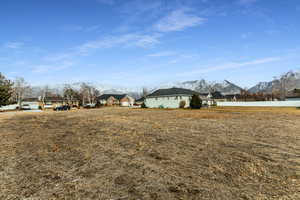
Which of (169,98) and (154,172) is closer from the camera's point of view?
(154,172)

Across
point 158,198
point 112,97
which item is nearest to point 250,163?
point 158,198

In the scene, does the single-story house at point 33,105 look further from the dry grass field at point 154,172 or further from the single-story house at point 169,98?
the dry grass field at point 154,172

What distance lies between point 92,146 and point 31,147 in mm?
3003

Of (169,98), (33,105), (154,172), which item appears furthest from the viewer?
(33,105)

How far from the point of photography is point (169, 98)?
4981 centimetres

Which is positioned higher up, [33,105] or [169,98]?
[169,98]

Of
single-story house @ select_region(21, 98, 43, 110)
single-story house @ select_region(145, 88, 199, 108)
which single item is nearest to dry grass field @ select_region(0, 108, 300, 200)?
single-story house @ select_region(145, 88, 199, 108)

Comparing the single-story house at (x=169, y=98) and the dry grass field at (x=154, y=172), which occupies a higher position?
the single-story house at (x=169, y=98)

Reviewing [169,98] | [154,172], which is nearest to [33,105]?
[169,98]

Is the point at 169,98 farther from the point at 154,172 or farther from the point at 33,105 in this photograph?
the point at 33,105

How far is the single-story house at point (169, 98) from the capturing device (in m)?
48.3

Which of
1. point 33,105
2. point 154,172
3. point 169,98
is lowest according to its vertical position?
point 154,172

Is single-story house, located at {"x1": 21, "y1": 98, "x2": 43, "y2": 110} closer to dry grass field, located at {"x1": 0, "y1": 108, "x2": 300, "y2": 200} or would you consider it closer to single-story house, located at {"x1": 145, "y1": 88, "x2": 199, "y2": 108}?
single-story house, located at {"x1": 145, "y1": 88, "x2": 199, "y2": 108}

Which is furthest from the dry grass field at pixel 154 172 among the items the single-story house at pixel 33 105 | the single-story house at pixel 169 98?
the single-story house at pixel 33 105
